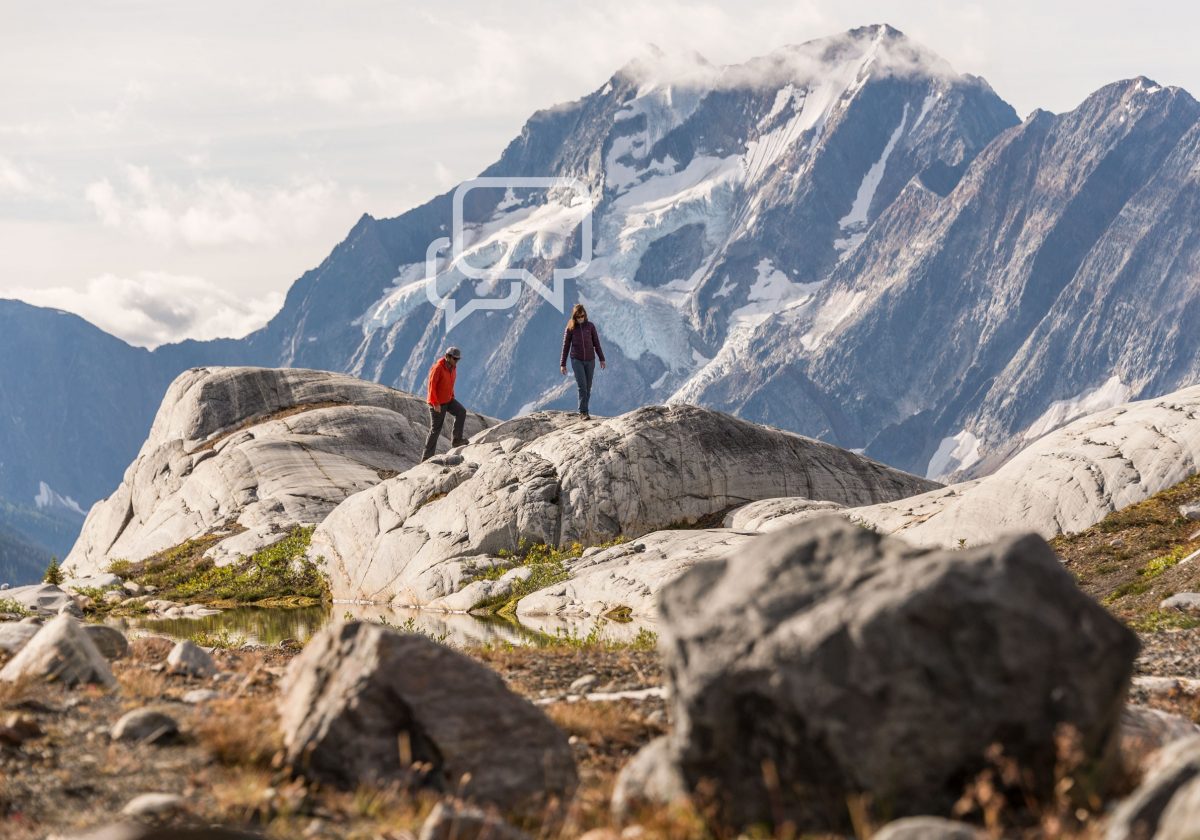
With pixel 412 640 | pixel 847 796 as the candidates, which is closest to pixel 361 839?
pixel 412 640

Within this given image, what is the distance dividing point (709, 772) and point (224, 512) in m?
43.8

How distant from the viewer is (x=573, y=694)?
540 inches

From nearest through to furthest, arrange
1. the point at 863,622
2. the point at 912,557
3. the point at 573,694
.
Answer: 1. the point at 863,622
2. the point at 912,557
3. the point at 573,694

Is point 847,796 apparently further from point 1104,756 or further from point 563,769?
point 563,769

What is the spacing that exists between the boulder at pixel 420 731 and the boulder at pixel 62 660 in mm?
4115

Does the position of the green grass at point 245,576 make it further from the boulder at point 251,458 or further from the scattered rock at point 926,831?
the scattered rock at point 926,831

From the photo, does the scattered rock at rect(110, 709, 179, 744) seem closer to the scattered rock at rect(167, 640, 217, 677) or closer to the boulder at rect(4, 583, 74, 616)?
the scattered rock at rect(167, 640, 217, 677)

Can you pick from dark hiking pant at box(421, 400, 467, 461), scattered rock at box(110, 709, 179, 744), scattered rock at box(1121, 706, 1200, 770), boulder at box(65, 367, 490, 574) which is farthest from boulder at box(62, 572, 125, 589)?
scattered rock at box(1121, 706, 1200, 770)

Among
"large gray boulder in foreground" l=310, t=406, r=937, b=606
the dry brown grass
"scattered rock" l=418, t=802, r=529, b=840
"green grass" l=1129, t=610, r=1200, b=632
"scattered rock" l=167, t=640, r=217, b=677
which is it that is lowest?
"scattered rock" l=418, t=802, r=529, b=840

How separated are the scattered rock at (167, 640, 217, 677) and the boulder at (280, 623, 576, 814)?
5.45m

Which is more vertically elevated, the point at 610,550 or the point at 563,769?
the point at 610,550

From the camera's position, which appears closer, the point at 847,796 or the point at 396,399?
the point at 847,796

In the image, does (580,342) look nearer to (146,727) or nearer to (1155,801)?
(146,727)

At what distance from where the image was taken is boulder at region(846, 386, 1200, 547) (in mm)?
28859
